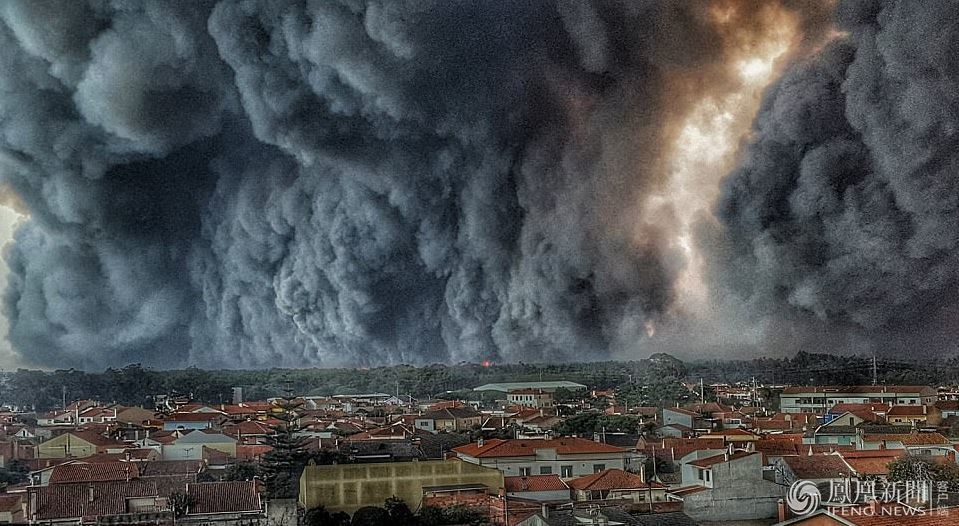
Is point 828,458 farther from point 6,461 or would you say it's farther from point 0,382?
point 0,382

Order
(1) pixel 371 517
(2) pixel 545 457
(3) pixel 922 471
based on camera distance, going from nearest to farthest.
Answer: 1. (1) pixel 371 517
2. (3) pixel 922 471
3. (2) pixel 545 457

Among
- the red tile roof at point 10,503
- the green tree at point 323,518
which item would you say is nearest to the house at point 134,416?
the red tile roof at point 10,503

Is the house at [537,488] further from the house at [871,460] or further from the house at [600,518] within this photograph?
the house at [871,460]

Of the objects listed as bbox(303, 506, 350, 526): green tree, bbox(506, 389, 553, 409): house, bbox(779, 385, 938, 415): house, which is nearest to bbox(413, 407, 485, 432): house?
bbox(506, 389, 553, 409): house

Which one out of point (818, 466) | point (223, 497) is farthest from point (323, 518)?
point (818, 466)

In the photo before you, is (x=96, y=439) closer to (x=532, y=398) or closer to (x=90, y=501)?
(x=90, y=501)

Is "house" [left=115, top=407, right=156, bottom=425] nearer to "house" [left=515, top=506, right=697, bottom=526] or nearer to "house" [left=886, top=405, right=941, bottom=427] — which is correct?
"house" [left=515, top=506, right=697, bottom=526]

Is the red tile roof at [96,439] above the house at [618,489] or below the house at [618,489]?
above
